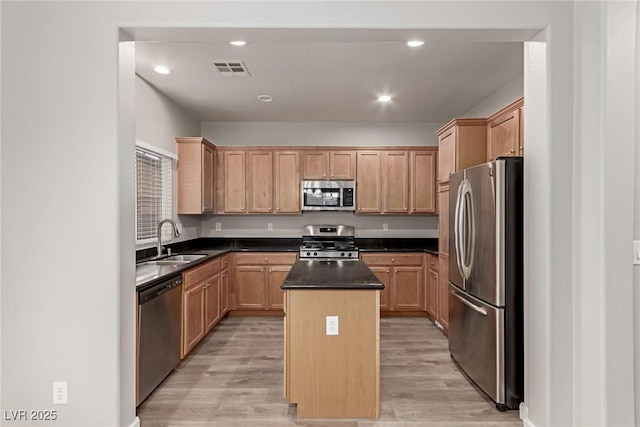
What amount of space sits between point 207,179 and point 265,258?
1.34 m

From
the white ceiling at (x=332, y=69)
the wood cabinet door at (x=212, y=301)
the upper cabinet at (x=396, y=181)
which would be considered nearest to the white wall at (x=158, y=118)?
the white ceiling at (x=332, y=69)

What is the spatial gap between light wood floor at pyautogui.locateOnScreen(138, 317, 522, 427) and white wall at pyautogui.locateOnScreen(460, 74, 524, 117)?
2.71 m

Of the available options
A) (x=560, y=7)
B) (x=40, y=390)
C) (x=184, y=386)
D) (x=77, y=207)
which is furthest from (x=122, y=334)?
(x=560, y=7)

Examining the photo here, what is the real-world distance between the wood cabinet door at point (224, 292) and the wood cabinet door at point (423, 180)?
282cm

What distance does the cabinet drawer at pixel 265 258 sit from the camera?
17.0ft

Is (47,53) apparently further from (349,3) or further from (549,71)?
(549,71)

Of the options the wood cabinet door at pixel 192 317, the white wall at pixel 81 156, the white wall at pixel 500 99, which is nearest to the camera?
the white wall at pixel 81 156

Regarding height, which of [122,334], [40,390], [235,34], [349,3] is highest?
[349,3]

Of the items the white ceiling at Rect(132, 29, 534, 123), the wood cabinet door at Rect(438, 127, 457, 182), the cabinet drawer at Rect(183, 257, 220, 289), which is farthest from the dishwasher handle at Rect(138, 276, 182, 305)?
the wood cabinet door at Rect(438, 127, 457, 182)

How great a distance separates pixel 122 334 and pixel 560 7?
10.2ft

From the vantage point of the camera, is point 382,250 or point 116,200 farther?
point 382,250

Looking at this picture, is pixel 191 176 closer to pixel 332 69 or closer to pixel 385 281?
pixel 332 69

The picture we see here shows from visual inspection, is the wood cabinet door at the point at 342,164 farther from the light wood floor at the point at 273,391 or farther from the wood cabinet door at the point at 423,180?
the light wood floor at the point at 273,391

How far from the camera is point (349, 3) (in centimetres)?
211
